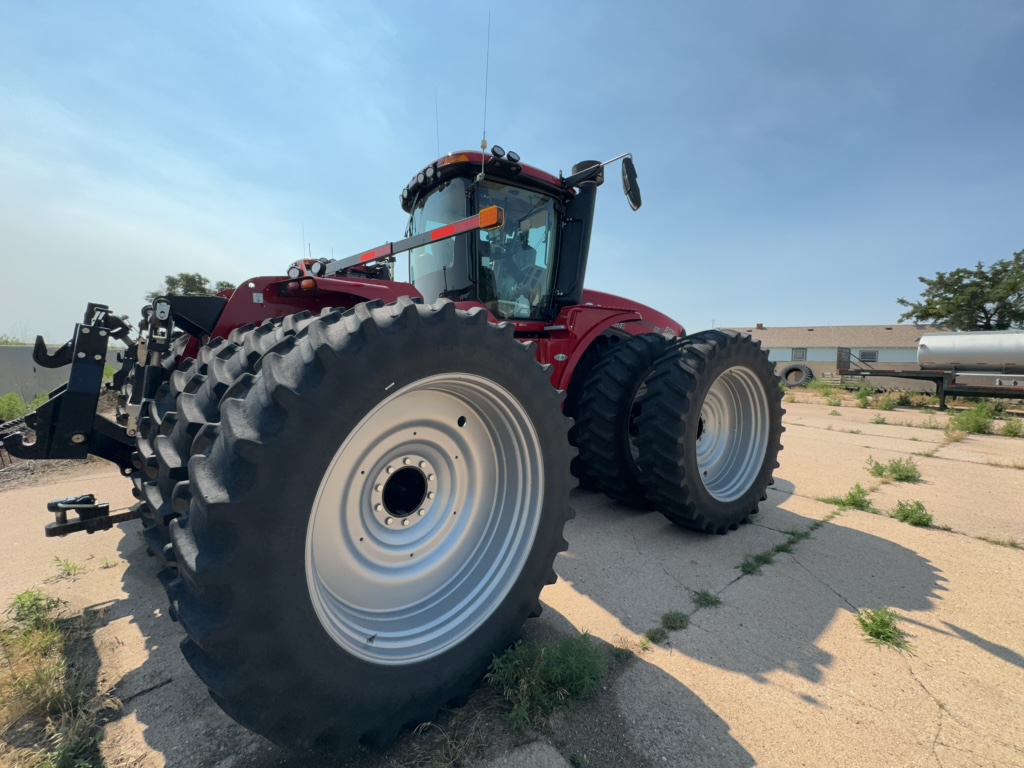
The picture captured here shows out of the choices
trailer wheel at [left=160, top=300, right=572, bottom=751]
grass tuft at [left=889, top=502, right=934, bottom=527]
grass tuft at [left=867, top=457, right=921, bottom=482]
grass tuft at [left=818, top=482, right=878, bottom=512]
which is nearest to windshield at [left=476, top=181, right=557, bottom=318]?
trailer wheel at [left=160, top=300, right=572, bottom=751]

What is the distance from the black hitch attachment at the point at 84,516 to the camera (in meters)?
2.10

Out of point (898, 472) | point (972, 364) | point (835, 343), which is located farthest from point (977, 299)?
point (898, 472)

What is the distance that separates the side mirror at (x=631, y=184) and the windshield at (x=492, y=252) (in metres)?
0.70

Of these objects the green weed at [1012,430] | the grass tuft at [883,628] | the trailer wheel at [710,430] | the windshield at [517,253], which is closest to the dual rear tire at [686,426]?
the trailer wheel at [710,430]

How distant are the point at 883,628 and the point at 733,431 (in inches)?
74.3

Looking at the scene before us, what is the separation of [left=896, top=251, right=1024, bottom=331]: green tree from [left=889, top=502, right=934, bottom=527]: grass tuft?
3017cm

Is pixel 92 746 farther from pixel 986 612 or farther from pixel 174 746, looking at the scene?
pixel 986 612

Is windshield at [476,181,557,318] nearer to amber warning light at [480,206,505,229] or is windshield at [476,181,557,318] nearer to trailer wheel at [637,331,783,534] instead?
amber warning light at [480,206,505,229]

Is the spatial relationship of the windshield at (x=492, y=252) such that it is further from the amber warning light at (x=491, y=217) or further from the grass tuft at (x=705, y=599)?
the grass tuft at (x=705, y=599)

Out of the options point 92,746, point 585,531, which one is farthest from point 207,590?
point 585,531

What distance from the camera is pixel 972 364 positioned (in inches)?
509

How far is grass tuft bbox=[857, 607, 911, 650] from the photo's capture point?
2.15 meters

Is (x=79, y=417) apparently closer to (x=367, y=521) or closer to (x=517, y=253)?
(x=367, y=521)

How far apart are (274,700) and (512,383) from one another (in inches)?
47.4
